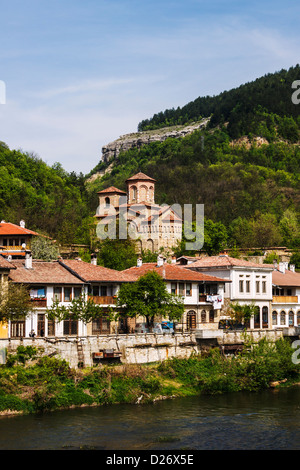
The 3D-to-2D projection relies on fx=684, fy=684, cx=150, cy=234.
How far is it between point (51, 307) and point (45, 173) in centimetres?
8185

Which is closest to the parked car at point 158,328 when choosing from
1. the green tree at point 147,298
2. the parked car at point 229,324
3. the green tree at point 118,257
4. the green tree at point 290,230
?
the green tree at point 147,298

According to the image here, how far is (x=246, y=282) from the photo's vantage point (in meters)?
54.7

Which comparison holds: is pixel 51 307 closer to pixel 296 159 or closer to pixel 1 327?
pixel 1 327

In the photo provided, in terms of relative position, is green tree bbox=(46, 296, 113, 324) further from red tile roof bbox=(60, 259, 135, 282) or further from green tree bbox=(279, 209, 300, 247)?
green tree bbox=(279, 209, 300, 247)

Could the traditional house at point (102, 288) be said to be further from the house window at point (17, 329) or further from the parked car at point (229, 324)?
the parked car at point (229, 324)

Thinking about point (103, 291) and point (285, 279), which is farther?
point (285, 279)

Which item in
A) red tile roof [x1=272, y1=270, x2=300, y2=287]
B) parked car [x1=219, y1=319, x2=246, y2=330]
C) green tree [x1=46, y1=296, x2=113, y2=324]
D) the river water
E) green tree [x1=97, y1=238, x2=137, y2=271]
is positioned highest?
green tree [x1=97, y1=238, x2=137, y2=271]

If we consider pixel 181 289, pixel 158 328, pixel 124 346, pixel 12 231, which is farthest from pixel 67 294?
pixel 12 231

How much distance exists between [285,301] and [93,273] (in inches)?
769

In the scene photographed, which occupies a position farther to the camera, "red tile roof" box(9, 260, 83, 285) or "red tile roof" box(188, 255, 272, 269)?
"red tile roof" box(188, 255, 272, 269)

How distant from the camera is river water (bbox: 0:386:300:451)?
2770cm

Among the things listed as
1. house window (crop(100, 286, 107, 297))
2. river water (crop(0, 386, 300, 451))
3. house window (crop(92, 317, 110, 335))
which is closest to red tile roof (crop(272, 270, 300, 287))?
house window (crop(100, 286, 107, 297))

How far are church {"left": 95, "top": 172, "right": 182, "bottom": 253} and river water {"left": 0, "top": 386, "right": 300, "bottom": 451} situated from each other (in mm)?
52578

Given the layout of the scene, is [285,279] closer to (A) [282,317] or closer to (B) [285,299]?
(B) [285,299]
